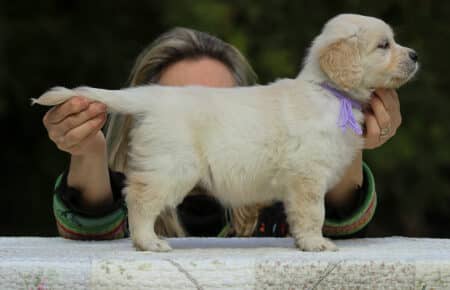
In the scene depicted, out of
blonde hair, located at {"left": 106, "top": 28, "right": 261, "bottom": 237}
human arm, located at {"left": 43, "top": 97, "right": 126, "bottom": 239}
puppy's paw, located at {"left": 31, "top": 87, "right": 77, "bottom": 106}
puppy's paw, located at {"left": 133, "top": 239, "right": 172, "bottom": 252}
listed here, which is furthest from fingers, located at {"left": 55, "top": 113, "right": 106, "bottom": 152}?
blonde hair, located at {"left": 106, "top": 28, "right": 261, "bottom": 237}

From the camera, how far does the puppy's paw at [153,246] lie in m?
2.41

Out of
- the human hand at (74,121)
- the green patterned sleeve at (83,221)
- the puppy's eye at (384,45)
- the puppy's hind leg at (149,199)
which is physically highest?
the puppy's eye at (384,45)

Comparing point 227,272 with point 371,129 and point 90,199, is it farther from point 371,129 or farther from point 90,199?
point 90,199

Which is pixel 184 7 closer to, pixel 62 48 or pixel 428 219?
pixel 62 48

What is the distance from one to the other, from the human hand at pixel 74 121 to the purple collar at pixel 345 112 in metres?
0.74

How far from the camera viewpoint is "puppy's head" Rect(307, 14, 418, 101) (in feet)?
8.39

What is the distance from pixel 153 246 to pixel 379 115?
906 millimetres

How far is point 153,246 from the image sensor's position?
2418 millimetres

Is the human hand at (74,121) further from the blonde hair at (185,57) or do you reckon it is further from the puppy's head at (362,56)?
the blonde hair at (185,57)

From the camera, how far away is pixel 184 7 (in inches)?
277

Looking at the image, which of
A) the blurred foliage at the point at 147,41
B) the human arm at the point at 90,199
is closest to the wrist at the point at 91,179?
the human arm at the point at 90,199

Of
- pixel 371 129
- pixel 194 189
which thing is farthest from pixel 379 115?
pixel 194 189

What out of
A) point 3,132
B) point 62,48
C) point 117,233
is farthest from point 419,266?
point 3,132

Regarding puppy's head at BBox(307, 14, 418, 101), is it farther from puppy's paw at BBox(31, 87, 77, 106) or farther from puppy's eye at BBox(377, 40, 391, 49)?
puppy's paw at BBox(31, 87, 77, 106)
